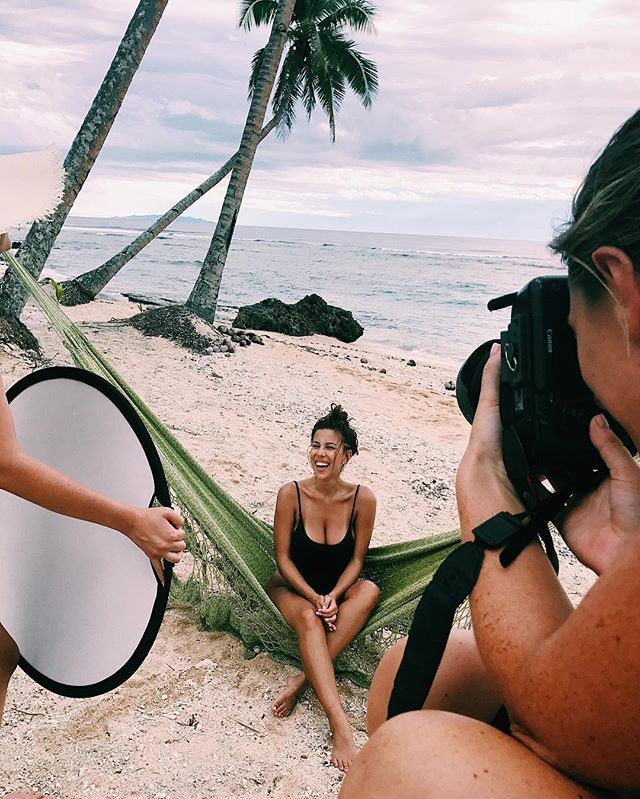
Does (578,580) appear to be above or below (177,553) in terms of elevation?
below

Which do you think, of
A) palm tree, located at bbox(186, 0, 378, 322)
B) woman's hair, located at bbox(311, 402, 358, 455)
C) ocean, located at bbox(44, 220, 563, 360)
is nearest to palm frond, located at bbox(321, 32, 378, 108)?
palm tree, located at bbox(186, 0, 378, 322)

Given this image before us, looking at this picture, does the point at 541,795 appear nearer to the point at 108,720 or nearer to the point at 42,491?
the point at 42,491

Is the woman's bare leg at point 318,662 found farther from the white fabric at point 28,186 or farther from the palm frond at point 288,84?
the palm frond at point 288,84

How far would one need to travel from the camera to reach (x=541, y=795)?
22.6 inches

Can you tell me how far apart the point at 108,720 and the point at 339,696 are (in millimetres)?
640

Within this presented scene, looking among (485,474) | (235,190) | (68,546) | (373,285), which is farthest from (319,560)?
(373,285)

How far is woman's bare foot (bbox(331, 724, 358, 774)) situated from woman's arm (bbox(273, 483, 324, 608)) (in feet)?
1.26

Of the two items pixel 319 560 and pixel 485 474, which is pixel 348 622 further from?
pixel 485 474

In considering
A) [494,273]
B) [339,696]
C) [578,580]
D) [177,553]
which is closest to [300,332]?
[578,580]

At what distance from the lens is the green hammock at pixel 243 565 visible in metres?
2.01

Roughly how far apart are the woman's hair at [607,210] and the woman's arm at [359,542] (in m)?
1.72

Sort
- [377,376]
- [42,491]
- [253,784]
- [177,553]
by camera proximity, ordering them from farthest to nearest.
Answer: [377,376] → [253,784] → [177,553] → [42,491]

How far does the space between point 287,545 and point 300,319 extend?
8.64 m

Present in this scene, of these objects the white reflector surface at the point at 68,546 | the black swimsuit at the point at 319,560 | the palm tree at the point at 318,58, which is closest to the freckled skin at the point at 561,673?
the white reflector surface at the point at 68,546
